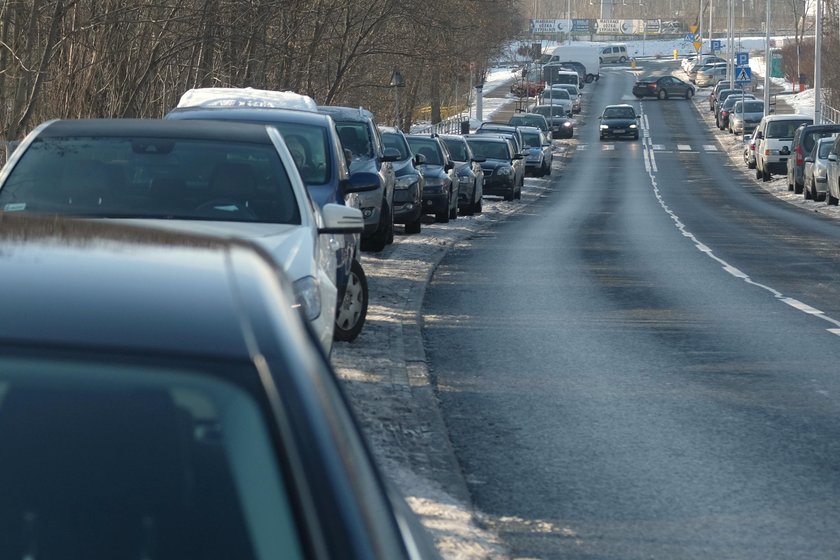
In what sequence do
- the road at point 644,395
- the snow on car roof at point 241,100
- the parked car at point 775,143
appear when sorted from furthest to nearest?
the parked car at point 775,143
the snow on car roof at point 241,100
the road at point 644,395

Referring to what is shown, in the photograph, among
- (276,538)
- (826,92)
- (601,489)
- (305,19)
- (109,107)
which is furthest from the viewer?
(826,92)

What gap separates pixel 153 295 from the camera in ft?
7.52

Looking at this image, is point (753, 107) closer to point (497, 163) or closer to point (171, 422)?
point (497, 163)

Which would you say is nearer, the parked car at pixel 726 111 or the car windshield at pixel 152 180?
the car windshield at pixel 152 180

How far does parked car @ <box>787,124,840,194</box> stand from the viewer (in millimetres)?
39031

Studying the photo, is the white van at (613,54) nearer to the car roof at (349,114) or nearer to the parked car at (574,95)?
the parked car at (574,95)

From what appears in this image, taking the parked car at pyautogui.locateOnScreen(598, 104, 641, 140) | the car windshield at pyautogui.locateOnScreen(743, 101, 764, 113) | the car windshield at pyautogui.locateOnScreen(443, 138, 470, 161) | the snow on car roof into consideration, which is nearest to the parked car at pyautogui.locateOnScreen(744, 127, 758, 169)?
the parked car at pyautogui.locateOnScreen(598, 104, 641, 140)

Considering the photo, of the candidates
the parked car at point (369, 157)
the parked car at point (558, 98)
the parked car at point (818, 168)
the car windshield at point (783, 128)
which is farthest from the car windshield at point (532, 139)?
the parked car at point (369, 157)

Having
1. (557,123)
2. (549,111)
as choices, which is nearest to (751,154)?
(557,123)

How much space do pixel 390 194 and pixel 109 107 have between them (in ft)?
24.3

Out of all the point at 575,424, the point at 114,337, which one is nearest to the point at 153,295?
the point at 114,337

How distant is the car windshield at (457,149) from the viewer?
31156 mm

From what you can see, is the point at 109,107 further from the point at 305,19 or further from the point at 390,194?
the point at 305,19

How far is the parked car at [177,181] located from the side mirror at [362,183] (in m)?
2.36
